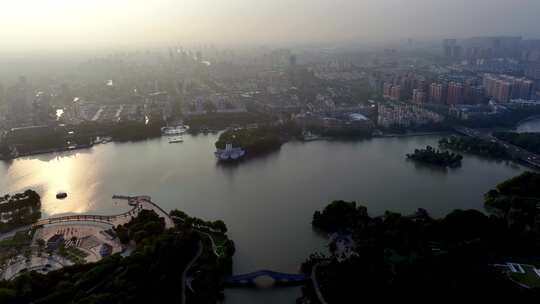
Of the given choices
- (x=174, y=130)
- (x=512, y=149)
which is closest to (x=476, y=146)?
(x=512, y=149)

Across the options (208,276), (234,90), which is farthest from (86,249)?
(234,90)

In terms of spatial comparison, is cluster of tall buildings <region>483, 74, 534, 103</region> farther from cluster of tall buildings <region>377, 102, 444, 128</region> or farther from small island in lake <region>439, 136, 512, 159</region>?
small island in lake <region>439, 136, 512, 159</region>

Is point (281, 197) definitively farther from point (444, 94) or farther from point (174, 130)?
point (444, 94)

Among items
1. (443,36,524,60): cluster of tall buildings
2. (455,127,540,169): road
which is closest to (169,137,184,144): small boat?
(455,127,540,169): road

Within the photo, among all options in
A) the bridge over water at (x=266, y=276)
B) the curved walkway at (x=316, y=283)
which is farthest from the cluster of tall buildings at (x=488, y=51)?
the bridge over water at (x=266, y=276)

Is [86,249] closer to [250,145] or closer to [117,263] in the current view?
[117,263]
